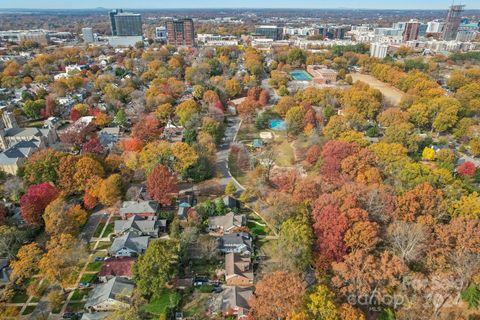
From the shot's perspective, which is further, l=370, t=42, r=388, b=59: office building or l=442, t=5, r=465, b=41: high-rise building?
l=442, t=5, r=465, b=41: high-rise building

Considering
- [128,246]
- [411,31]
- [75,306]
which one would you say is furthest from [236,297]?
[411,31]

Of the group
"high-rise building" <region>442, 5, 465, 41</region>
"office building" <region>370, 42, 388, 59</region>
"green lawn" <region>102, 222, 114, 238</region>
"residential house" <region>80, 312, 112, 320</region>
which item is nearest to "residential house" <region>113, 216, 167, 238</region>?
"green lawn" <region>102, 222, 114, 238</region>

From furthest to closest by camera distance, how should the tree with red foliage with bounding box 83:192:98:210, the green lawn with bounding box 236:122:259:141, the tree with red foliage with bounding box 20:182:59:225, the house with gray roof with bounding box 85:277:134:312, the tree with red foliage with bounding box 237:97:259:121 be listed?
1. the tree with red foliage with bounding box 237:97:259:121
2. the green lawn with bounding box 236:122:259:141
3. the tree with red foliage with bounding box 83:192:98:210
4. the tree with red foliage with bounding box 20:182:59:225
5. the house with gray roof with bounding box 85:277:134:312

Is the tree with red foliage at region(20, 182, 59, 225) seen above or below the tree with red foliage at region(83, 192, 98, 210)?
above

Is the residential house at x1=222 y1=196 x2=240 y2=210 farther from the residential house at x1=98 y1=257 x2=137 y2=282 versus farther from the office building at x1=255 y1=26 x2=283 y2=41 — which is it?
the office building at x1=255 y1=26 x2=283 y2=41

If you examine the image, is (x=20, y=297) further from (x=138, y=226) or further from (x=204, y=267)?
(x=204, y=267)

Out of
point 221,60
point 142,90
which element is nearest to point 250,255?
point 142,90

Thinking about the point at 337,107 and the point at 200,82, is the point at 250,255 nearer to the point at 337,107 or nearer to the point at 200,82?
the point at 337,107
